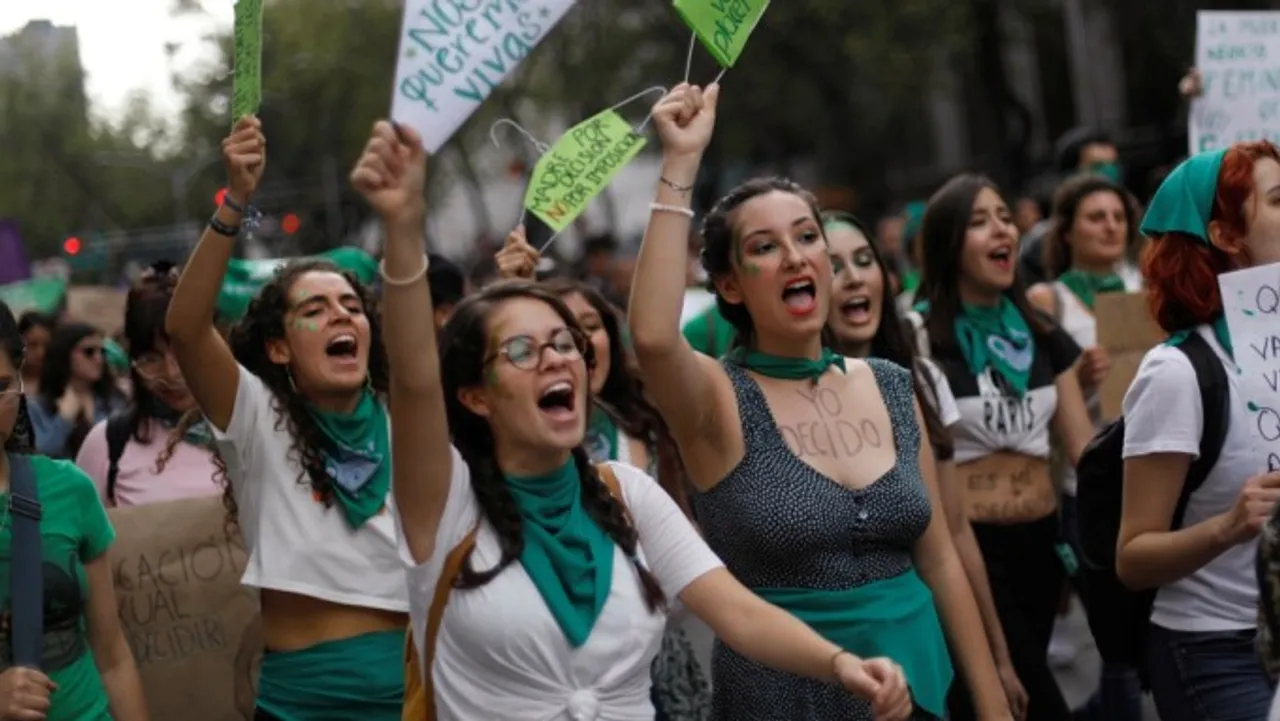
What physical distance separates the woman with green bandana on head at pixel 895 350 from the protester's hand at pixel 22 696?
89.2 inches

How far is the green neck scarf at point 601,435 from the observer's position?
583cm

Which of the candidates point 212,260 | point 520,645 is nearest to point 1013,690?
point 520,645

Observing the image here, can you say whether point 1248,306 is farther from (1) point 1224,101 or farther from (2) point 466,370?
(1) point 1224,101

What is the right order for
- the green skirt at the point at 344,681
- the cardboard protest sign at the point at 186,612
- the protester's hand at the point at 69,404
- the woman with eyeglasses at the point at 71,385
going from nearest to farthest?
the green skirt at the point at 344,681 < the cardboard protest sign at the point at 186,612 < the woman with eyeglasses at the point at 71,385 < the protester's hand at the point at 69,404

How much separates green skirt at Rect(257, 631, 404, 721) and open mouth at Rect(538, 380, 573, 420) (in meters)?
1.33

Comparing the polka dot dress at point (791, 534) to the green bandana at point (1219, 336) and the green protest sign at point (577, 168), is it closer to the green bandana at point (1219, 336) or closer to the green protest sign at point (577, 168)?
the green bandana at point (1219, 336)

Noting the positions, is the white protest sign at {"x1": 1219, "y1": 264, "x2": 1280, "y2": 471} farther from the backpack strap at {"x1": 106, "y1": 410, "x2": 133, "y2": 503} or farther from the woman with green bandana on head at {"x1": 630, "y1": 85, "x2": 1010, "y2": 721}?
the backpack strap at {"x1": 106, "y1": 410, "x2": 133, "y2": 503}

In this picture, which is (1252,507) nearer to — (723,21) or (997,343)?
(723,21)

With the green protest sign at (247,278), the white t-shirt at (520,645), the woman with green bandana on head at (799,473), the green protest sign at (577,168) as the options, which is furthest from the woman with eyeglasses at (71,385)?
the white t-shirt at (520,645)

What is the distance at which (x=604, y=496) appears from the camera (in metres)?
3.96

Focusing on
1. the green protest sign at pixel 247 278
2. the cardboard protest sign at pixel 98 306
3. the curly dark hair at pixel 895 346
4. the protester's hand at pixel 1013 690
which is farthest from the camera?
the cardboard protest sign at pixel 98 306

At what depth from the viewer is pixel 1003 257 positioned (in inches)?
261

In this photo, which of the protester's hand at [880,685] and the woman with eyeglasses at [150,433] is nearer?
the protester's hand at [880,685]

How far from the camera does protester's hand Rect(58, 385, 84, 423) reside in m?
9.45
